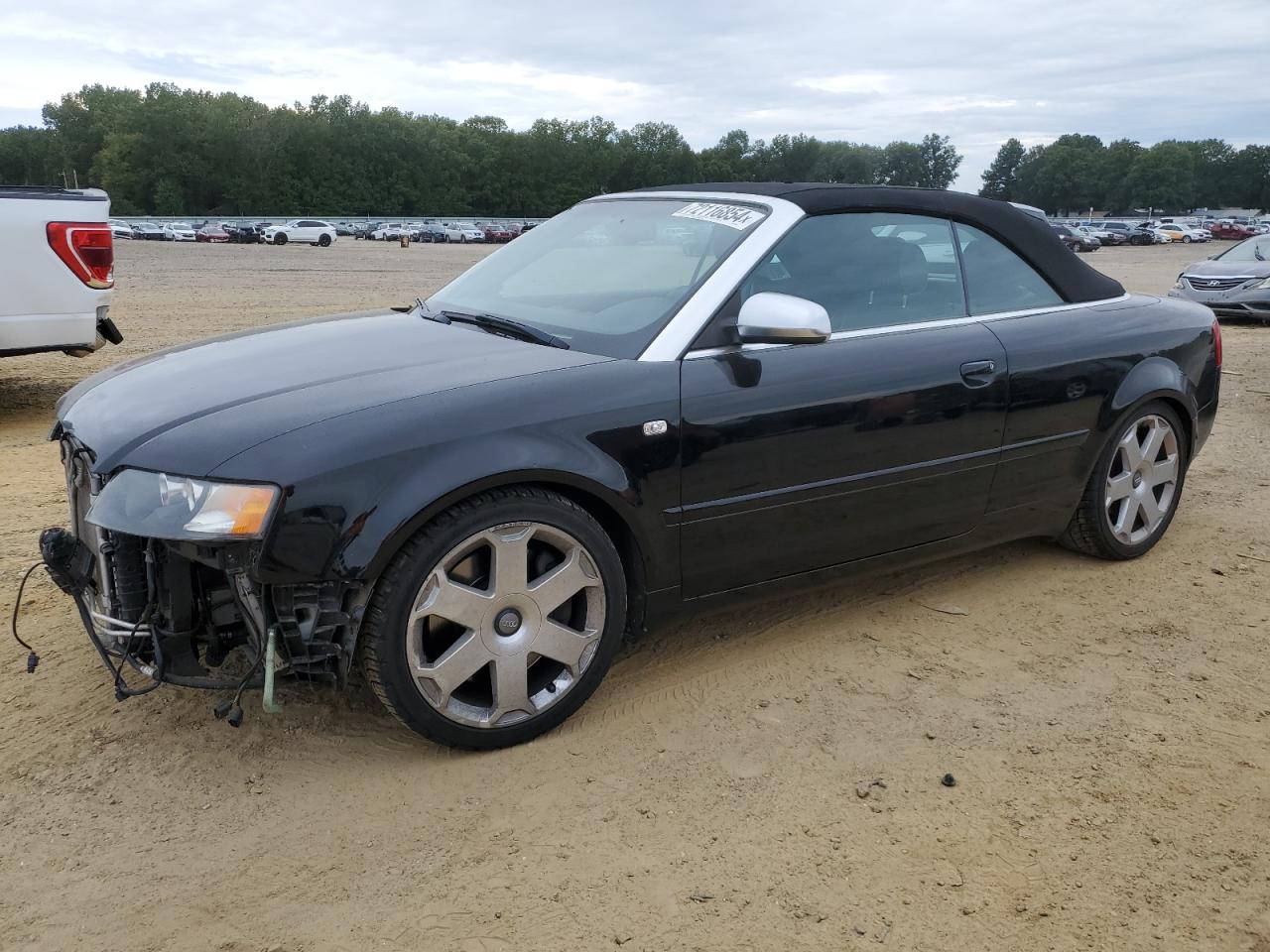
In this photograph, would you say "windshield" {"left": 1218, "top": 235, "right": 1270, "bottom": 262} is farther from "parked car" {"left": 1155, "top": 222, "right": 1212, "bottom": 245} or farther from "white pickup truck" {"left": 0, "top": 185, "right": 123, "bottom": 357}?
"parked car" {"left": 1155, "top": 222, "right": 1212, "bottom": 245}

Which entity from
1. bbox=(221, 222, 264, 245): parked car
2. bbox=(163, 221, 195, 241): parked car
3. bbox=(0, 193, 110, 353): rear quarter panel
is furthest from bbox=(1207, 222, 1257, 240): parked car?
bbox=(0, 193, 110, 353): rear quarter panel

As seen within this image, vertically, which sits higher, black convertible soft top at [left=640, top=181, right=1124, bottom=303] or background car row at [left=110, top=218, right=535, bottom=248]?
→ black convertible soft top at [left=640, top=181, right=1124, bottom=303]

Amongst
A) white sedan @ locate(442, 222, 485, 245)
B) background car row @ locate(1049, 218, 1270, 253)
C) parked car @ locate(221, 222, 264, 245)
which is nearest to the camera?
parked car @ locate(221, 222, 264, 245)

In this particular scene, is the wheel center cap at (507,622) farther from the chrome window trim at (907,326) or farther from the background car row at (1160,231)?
the background car row at (1160,231)

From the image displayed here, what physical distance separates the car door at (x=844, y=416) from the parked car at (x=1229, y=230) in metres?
80.8

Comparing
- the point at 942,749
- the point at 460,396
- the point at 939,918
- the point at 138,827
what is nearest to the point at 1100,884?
the point at 939,918

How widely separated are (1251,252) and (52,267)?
1622cm

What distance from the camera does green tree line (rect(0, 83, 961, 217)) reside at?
97.1 meters

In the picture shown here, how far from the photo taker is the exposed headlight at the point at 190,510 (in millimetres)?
2578

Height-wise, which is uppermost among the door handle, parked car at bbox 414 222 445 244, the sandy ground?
the door handle

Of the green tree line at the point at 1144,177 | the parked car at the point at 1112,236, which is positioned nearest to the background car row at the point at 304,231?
the parked car at the point at 1112,236

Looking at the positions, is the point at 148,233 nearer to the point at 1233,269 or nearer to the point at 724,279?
the point at 1233,269

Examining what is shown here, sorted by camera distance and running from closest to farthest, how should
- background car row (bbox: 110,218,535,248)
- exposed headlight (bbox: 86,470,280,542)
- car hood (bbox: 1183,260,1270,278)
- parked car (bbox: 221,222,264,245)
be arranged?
exposed headlight (bbox: 86,470,280,542), car hood (bbox: 1183,260,1270,278), background car row (bbox: 110,218,535,248), parked car (bbox: 221,222,264,245)

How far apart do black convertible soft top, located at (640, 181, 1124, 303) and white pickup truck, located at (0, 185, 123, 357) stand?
4.15m
